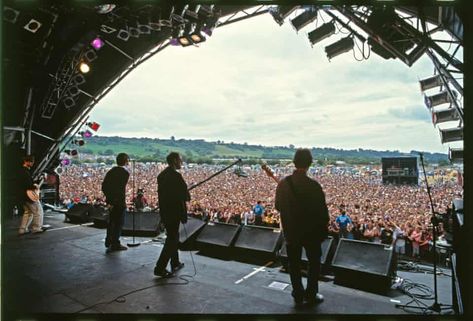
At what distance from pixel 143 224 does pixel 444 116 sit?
5.09 metres

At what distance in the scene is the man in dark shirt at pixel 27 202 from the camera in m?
4.88

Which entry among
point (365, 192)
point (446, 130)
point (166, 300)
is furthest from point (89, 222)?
point (365, 192)

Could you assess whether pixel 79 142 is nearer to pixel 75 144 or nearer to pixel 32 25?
pixel 75 144

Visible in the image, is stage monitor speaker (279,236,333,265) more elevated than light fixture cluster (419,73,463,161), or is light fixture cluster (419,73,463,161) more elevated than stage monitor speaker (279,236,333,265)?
light fixture cluster (419,73,463,161)

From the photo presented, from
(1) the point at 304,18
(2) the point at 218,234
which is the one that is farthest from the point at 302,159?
(1) the point at 304,18

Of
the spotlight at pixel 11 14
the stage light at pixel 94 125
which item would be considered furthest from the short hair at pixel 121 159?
the stage light at pixel 94 125

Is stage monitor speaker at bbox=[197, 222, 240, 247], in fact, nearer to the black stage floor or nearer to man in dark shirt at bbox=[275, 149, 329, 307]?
the black stage floor

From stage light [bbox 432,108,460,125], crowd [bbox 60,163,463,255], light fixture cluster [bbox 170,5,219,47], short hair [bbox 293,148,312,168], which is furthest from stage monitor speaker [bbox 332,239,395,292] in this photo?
light fixture cluster [bbox 170,5,219,47]

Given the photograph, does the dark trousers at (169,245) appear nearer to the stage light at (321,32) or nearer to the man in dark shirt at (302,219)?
the man in dark shirt at (302,219)

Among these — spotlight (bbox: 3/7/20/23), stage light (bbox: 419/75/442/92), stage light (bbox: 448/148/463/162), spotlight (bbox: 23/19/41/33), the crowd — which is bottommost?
the crowd

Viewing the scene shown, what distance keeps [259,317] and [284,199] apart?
1.01 meters

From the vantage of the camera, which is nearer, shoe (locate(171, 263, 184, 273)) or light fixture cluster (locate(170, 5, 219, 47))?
shoe (locate(171, 263, 184, 273))

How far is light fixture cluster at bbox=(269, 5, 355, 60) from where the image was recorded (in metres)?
4.65

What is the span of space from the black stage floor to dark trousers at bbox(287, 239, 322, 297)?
0.14 m
